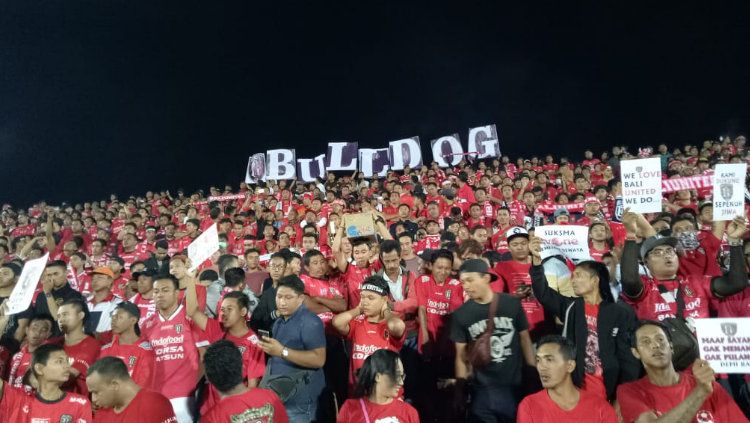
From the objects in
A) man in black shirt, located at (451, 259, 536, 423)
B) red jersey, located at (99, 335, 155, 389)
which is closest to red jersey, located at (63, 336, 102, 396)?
red jersey, located at (99, 335, 155, 389)

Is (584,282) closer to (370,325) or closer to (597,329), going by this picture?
(597,329)

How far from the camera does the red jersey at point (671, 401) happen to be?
3.12 m

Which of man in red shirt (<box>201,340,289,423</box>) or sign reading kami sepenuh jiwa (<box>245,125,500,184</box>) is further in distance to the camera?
sign reading kami sepenuh jiwa (<box>245,125,500,184</box>)

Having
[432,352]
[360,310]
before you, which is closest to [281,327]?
[360,310]

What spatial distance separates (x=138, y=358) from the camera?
4.37 meters

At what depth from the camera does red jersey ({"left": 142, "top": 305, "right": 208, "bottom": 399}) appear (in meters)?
4.61

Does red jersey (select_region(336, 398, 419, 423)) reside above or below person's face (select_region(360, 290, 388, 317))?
below

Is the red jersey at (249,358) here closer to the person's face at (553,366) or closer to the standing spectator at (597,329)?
the person's face at (553,366)

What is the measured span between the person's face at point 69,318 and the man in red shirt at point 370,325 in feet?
7.49

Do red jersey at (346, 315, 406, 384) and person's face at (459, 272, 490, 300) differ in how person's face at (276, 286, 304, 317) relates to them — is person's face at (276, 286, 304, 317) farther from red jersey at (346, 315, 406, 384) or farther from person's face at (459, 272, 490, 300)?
person's face at (459, 272, 490, 300)

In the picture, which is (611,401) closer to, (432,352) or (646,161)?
(432,352)

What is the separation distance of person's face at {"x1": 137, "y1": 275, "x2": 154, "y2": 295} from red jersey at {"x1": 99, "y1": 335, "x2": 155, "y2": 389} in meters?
1.77

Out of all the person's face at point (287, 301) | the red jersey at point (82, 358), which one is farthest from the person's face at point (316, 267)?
the red jersey at point (82, 358)

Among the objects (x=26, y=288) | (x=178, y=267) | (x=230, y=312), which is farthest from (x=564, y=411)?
(x=26, y=288)
